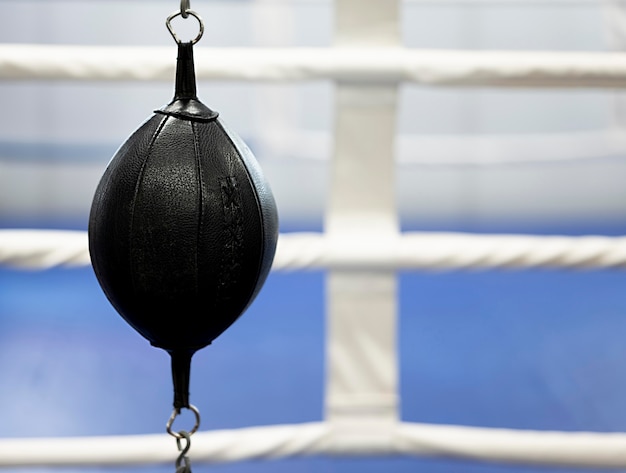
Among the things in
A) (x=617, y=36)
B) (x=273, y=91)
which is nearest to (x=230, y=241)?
(x=617, y=36)

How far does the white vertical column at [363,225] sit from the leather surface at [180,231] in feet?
1.72

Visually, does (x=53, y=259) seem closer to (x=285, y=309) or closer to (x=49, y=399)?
(x=49, y=399)

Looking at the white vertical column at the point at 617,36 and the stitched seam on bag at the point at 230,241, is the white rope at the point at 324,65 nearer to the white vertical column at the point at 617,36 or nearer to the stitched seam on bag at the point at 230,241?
the stitched seam on bag at the point at 230,241

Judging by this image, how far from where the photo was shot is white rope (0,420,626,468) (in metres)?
1.23

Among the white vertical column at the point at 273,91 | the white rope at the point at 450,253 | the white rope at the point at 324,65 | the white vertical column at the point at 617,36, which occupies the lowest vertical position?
the white rope at the point at 450,253

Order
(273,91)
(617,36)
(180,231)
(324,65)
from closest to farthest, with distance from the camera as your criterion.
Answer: (180,231) → (324,65) → (617,36) → (273,91)

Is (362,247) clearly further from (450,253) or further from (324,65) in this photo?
(324,65)

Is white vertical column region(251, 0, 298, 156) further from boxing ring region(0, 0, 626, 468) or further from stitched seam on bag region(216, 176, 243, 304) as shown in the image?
stitched seam on bag region(216, 176, 243, 304)

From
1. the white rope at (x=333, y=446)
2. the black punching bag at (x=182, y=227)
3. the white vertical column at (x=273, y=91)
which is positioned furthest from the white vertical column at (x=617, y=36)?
the black punching bag at (x=182, y=227)

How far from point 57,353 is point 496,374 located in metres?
1.57

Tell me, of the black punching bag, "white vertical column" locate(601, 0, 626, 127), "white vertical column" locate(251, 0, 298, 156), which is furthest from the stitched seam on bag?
"white vertical column" locate(251, 0, 298, 156)

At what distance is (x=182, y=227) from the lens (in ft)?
2.38

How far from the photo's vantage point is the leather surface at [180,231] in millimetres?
728

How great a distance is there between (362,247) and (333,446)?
11.7 inches
